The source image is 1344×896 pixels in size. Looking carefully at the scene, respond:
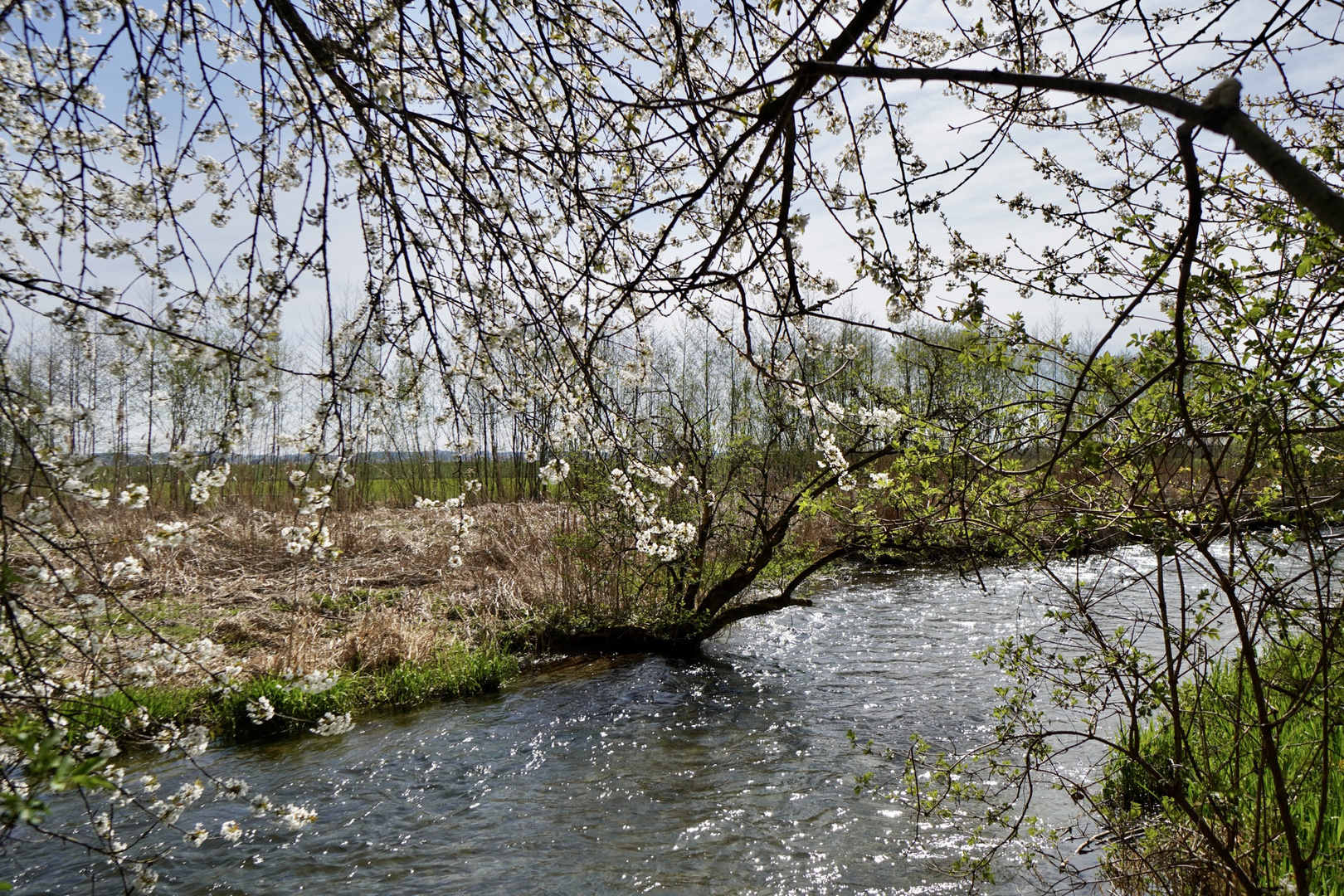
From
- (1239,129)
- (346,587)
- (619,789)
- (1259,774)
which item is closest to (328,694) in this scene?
(619,789)

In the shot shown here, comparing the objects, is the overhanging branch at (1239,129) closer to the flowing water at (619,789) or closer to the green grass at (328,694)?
the flowing water at (619,789)

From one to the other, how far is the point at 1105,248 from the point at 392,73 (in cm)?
250

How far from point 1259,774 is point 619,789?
356 centimetres

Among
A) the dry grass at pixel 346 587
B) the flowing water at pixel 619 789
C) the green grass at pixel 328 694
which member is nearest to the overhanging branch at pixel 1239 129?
the flowing water at pixel 619 789

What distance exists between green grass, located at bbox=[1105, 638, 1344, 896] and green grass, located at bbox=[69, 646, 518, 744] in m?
4.63

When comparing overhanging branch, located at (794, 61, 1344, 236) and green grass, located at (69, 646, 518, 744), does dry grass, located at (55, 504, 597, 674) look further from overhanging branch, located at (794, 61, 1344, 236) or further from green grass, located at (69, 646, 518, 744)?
overhanging branch, located at (794, 61, 1344, 236)

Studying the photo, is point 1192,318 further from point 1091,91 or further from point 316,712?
point 316,712

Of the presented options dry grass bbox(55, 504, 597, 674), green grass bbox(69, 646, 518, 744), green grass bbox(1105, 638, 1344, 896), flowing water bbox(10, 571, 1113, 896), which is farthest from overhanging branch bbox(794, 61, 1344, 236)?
dry grass bbox(55, 504, 597, 674)

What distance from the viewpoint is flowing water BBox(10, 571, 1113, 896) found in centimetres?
372

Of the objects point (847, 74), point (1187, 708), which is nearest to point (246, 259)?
point (847, 74)

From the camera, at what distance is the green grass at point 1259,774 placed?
2002 mm

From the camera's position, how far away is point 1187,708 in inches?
104

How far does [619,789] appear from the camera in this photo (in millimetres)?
4691

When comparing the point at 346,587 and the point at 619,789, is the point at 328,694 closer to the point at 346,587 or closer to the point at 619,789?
the point at 619,789
